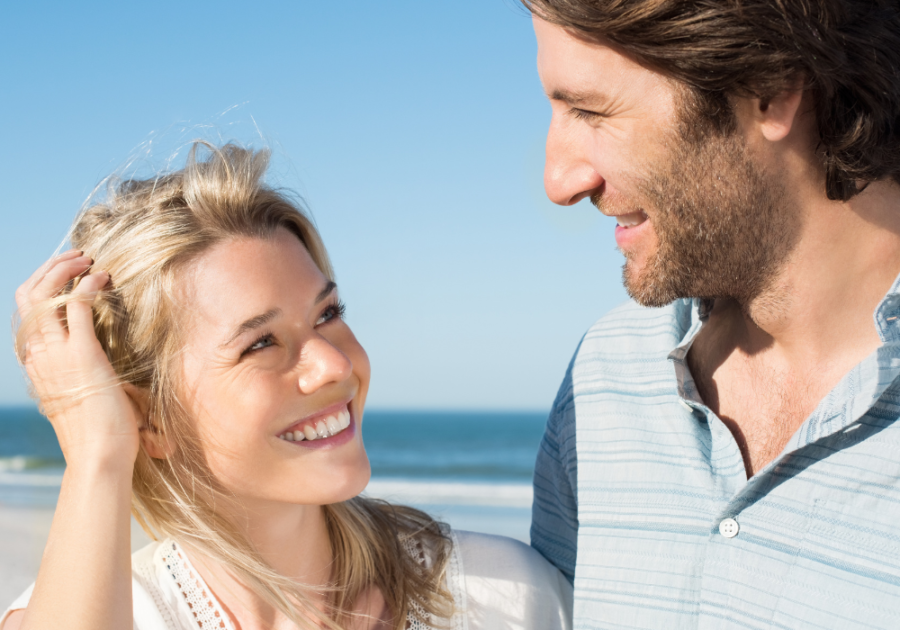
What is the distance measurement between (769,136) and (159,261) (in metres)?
1.67

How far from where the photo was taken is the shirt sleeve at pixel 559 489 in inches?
90.4

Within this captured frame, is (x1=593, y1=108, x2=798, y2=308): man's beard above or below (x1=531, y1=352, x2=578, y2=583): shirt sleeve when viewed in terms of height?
above

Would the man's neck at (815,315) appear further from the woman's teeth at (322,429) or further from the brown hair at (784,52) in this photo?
the woman's teeth at (322,429)

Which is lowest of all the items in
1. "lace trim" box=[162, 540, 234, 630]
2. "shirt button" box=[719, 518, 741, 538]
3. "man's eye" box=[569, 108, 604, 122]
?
"lace trim" box=[162, 540, 234, 630]

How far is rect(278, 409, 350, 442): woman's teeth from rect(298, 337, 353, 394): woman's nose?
117mm

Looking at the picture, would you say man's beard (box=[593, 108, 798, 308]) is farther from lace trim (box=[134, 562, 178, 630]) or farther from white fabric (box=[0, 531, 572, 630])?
lace trim (box=[134, 562, 178, 630])

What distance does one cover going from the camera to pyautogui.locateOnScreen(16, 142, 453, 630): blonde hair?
220cm

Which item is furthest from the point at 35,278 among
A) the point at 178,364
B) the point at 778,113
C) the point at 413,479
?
the point at 413,479

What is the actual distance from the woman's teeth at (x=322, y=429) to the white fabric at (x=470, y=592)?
55cm

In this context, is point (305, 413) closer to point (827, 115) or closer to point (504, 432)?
point (827, 115)

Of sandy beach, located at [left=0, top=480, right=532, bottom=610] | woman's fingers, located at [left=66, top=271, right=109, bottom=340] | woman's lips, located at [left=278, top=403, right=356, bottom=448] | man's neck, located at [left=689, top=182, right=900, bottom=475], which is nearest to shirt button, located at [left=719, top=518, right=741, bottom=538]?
man's neck, located at [left=689, top=182, right=900, bottom=475]

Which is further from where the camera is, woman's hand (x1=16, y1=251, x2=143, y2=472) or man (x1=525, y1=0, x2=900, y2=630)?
woman's hand (x1=16, y1=251, x2=143, y2=472)

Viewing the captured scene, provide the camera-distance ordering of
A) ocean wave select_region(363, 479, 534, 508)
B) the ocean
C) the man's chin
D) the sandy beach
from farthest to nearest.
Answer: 1. ocean wave select_region(363, 479, 534, 508)
2. the ocean
3. the sandy beach
4. the man's chin

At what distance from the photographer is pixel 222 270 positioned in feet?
7.16
